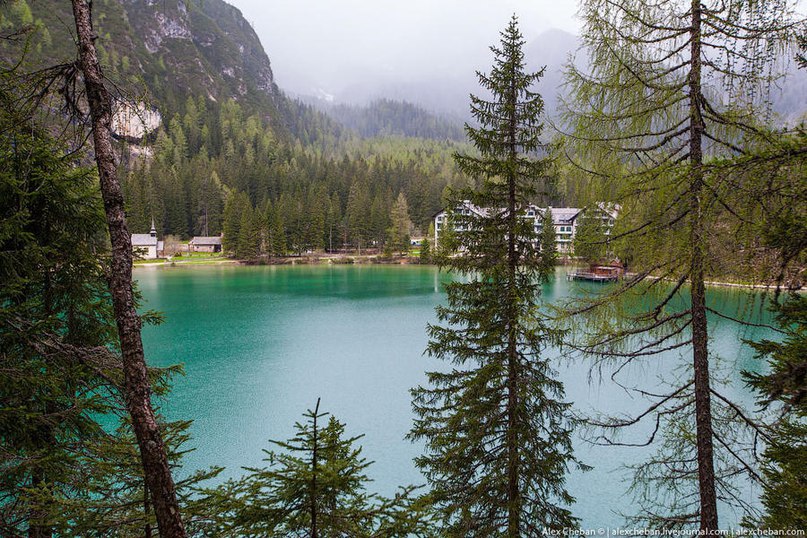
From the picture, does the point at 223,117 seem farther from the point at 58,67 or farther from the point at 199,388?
the point at 58,67

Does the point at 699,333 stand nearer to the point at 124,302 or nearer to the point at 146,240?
the point at 124,302

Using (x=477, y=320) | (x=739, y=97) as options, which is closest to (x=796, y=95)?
(x=739, y=97)

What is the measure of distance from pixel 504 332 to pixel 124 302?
4731mm

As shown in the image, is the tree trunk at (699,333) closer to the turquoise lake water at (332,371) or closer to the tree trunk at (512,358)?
the turquoise lake water at (332,371)

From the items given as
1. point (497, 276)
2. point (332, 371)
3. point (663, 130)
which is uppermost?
point (663, 130)

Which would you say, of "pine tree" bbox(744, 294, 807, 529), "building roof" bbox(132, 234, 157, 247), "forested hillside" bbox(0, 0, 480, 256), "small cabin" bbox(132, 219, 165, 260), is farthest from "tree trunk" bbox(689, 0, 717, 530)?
"building roof" bbox(132, 234, 157, 247)

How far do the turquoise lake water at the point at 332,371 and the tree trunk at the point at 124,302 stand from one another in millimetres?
2796

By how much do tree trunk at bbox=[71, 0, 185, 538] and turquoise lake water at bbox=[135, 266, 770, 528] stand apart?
9.17 feet

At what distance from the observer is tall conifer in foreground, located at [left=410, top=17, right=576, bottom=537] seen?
5.95 meters

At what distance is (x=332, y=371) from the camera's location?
747 inches

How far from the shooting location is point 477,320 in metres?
6.37

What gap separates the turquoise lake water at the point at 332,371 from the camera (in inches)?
429

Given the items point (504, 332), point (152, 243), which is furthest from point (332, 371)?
point (152, 243)

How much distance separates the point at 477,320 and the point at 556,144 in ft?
9.13
